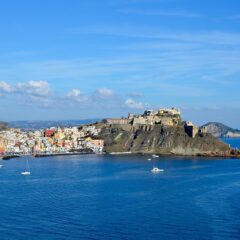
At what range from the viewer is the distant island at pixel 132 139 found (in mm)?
62688

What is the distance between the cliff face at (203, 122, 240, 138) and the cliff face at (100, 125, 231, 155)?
7394 cm

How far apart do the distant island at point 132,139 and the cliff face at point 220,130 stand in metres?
67.4

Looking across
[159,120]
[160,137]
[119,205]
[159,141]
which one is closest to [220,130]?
[159,120]

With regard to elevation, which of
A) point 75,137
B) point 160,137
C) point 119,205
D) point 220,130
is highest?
point 220,130

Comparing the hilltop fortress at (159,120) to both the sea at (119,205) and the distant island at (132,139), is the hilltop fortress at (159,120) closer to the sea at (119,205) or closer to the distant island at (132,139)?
the distant island at (132,139)

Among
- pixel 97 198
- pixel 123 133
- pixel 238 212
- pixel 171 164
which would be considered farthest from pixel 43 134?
pixel 238 212

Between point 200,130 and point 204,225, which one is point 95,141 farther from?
point 204,225

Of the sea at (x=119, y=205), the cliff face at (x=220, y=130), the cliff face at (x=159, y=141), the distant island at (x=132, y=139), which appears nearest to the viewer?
the sea at (x=119, y=205)

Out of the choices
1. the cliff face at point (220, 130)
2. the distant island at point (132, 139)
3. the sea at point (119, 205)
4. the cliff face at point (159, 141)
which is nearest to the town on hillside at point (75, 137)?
the distant island at point (132, 139)

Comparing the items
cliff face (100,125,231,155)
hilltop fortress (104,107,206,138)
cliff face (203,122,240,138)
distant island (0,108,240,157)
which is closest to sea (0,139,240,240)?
cliff face (100,125,231,155)

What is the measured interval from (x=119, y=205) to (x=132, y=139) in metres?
42.8

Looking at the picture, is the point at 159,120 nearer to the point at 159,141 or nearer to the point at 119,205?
the point at 159,141

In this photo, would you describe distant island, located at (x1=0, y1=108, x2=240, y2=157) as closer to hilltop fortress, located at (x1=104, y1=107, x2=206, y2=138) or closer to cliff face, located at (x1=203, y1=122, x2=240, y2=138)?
hilltop fortress, located at (x1=104, y1=107, x2=206, y2=138)

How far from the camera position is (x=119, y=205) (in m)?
24.3
